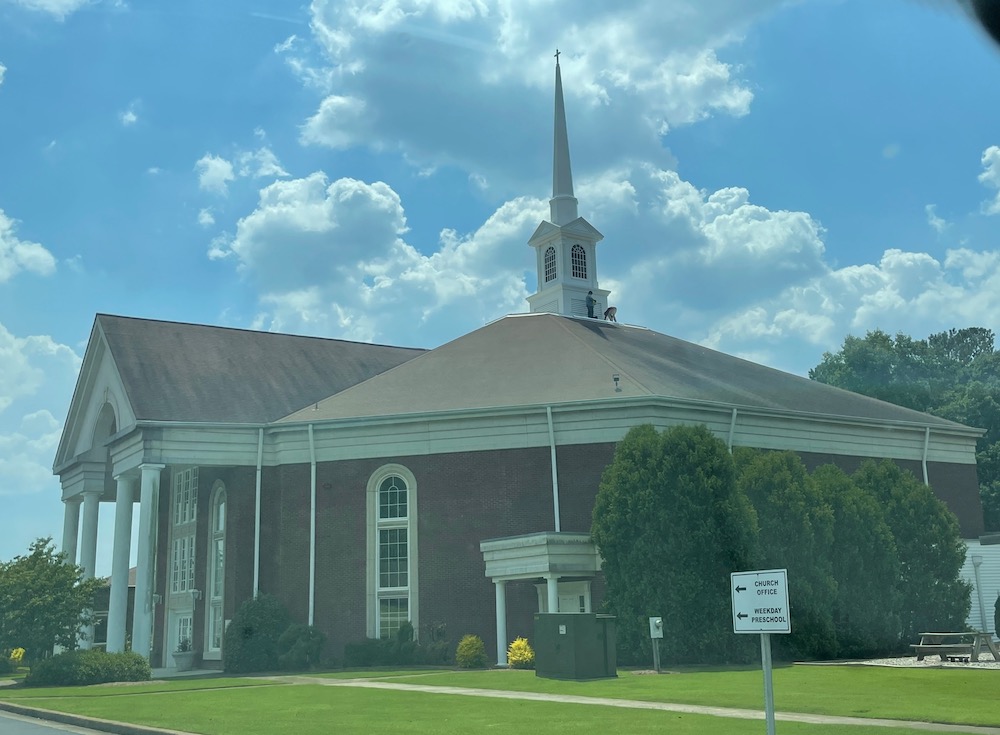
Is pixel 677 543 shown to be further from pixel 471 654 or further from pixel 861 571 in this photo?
pixel 471 654

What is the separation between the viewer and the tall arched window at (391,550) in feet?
115

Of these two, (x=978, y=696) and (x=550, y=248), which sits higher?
(x=550, y=248)

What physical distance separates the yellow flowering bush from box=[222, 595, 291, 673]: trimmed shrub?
8.63m

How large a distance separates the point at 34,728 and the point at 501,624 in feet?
54.3

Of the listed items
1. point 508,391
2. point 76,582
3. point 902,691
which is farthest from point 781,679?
point 76,582

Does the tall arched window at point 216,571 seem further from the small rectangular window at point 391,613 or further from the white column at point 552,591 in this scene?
the white column at point 552,591

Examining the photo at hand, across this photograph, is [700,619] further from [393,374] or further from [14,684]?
[14,684]

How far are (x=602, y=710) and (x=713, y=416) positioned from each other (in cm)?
1918

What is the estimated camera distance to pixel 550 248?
4812 cm

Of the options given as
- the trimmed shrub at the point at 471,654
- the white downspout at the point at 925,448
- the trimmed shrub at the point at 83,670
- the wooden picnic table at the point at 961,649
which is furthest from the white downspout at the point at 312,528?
the white downspout at the point at 925,448

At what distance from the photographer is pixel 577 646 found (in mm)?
24672

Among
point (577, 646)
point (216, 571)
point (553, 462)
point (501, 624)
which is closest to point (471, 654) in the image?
point (501, 624)

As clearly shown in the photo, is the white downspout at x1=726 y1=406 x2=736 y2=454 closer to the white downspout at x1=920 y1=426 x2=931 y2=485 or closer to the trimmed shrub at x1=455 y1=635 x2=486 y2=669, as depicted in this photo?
the white downspout at x1=920 y1=426 x2=931 y2=485

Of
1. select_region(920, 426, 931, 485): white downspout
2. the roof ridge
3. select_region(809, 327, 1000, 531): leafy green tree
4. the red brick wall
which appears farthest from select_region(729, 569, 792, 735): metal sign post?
select_region(809, 327, 1000, 531): leafy green tree
